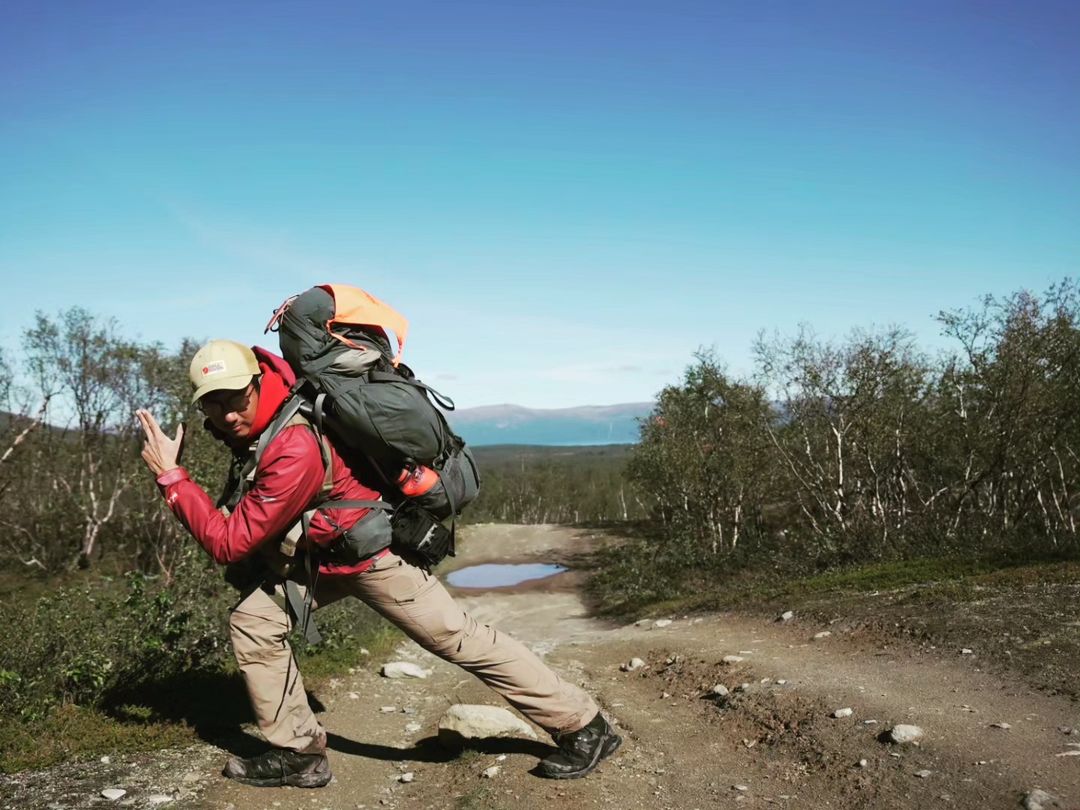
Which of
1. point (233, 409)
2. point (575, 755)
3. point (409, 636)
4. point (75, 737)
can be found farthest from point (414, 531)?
point (75, 737)

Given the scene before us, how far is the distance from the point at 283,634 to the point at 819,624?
6.38 metres

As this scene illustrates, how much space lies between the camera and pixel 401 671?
7.70 m

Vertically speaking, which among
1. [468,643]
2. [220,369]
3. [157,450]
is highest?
[220,369]

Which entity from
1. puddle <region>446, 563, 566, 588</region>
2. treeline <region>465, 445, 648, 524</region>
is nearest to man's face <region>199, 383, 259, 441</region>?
puddle <region>446, 563, 566, 588</region>

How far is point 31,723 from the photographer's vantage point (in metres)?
5.27

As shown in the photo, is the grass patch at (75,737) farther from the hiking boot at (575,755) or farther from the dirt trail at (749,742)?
the hiking boot at (575,755)

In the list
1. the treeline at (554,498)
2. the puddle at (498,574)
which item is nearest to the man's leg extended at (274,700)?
the puddle at (498,574)

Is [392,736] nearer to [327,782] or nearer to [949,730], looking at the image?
[327,782]

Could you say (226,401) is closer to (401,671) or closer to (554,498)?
(401,671)

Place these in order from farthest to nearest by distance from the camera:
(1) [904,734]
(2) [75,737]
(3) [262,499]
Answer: (2) [75,737] < (1) [904,734] < (3) [262,499]

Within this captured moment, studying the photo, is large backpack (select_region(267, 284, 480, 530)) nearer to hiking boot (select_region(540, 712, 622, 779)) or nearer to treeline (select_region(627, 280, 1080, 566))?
hiking boot (select_region(540, 712, 622, 779))

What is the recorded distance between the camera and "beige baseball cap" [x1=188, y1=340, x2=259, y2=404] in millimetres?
3885

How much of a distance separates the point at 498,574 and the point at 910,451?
12.3 meters

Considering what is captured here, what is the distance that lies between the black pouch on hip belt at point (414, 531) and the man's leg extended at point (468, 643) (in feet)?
0.29
